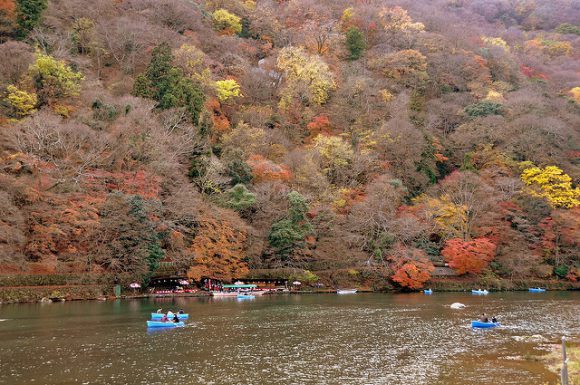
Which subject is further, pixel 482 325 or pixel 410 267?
pixel 410 267

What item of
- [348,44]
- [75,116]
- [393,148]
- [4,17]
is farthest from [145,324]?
[348,44]

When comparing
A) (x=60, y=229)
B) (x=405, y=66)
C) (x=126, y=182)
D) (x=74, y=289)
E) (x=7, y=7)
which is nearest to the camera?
(x=60, y=229)

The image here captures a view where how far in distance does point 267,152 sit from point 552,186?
32.7m

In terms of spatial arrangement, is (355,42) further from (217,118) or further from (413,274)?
(413,274)

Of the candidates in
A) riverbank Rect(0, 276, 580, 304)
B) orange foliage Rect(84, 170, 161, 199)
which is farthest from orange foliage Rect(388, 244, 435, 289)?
orange foliage Rect(84, 170, 161, 199)

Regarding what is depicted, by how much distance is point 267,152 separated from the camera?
230 feet

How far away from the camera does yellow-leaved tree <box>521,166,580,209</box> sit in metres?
65.5

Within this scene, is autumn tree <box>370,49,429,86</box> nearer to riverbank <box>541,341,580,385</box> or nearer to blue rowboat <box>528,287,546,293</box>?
blue rowboat <box>528,287,546,293</box>

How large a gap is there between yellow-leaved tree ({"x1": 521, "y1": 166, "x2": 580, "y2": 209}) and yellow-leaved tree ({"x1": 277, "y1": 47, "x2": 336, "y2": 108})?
28.4 m

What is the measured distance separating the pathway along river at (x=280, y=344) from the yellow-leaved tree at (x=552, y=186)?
21425 mm

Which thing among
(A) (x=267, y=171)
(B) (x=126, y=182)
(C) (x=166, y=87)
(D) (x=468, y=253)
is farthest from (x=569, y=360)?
(C) (x=166, y=87)

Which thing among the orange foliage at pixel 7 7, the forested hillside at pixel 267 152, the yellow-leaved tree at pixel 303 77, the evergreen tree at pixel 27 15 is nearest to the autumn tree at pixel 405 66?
the forested hillside at pixel 267 152

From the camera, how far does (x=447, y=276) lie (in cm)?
6256

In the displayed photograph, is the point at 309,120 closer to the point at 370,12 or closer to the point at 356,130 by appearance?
the point at 356,130
